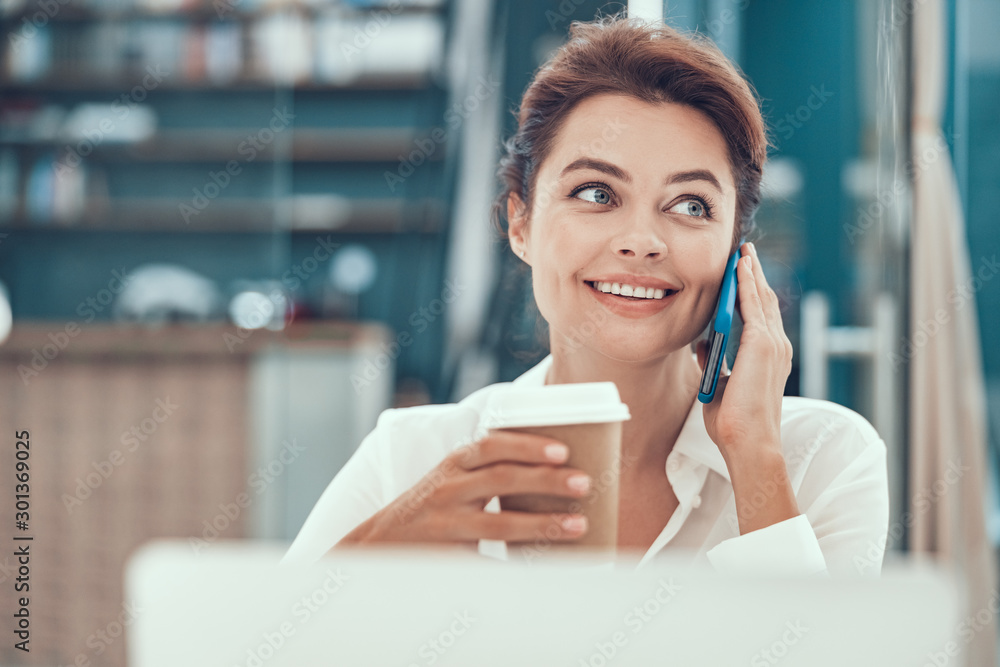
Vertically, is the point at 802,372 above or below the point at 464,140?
below

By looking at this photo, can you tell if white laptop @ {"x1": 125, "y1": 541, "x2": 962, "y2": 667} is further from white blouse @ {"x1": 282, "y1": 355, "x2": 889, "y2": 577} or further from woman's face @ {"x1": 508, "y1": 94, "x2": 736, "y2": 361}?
woman's face @ {"x1": 508, "y1": 94, "x2": 736, "y2": 361}

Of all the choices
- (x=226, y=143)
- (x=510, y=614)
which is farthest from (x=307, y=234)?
(x=510, y=614)

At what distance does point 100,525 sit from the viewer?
1.83 metres

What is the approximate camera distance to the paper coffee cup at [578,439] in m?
0.63

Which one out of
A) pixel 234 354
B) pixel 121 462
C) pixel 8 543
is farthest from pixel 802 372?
pixel 8 543

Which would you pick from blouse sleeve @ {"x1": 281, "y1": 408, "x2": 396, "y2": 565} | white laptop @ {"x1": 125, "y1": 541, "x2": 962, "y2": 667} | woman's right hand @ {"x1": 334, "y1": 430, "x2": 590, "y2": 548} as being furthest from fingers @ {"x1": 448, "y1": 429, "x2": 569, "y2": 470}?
white laptop @ {"x1": 125, "y1": 541, "x2": 962, "y2": 667}

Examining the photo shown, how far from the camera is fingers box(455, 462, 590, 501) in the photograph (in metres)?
0.68

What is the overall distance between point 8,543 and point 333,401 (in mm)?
1011

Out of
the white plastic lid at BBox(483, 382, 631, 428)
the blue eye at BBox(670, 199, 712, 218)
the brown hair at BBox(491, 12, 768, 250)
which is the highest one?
the brown hair at BBox(491, 12, 768, 250)

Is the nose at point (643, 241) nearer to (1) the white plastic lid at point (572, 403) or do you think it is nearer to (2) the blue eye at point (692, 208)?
(2) the blue eye at point (692, 208)

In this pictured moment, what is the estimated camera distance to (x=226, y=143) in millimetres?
2340

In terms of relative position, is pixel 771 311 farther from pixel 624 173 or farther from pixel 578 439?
pixel 578 439

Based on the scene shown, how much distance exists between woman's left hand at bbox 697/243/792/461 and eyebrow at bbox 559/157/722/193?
99 mm

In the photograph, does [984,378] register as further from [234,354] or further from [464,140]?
[234,354]
